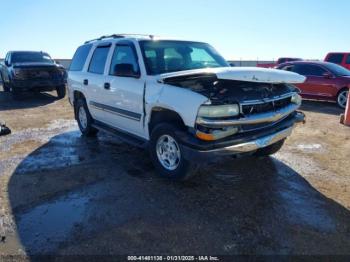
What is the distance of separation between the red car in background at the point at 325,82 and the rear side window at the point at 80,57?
7.74 metres

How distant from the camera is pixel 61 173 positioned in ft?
16.1

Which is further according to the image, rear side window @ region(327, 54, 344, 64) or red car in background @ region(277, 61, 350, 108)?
rear side window @ region(327, 54, 344, 64)

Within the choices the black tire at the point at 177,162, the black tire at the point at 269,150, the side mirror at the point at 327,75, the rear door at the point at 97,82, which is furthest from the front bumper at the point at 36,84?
the side mirror at the point at 327,75

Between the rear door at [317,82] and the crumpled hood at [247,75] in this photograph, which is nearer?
the crumpled hood at [247,75]

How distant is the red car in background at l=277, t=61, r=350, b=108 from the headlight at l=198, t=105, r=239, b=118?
8.11m

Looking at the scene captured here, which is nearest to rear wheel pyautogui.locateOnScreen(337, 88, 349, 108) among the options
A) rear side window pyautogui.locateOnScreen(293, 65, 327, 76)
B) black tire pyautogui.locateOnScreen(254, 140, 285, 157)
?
rear side window pyautogui.locateOnScreen(293, 65, 327, 76)

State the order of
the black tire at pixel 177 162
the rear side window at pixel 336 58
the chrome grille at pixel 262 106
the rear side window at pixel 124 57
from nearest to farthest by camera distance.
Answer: the chrome grille at pixel 262 106 < the black tire at pixel 177 162 < the rear side window at pixel 124 57 < the rear side window at pixel 336 58

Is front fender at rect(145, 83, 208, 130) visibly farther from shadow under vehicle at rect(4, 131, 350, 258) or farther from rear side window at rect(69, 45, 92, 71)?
rear side window at rect(69, 45, 92, 71)

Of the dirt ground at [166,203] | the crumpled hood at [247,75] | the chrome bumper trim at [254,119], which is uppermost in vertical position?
the crumpled hood at [247,75]

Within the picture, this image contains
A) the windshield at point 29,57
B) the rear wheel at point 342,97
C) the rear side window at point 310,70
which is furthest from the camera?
the windshield at point 29,57

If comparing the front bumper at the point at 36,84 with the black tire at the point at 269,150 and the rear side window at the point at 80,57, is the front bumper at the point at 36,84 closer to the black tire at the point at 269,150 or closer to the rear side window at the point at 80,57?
the rear side window at the point at 80,57

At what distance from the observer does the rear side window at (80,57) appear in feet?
21.8

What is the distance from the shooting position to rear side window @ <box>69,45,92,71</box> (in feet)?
21.8

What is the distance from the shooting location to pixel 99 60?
604 cm
